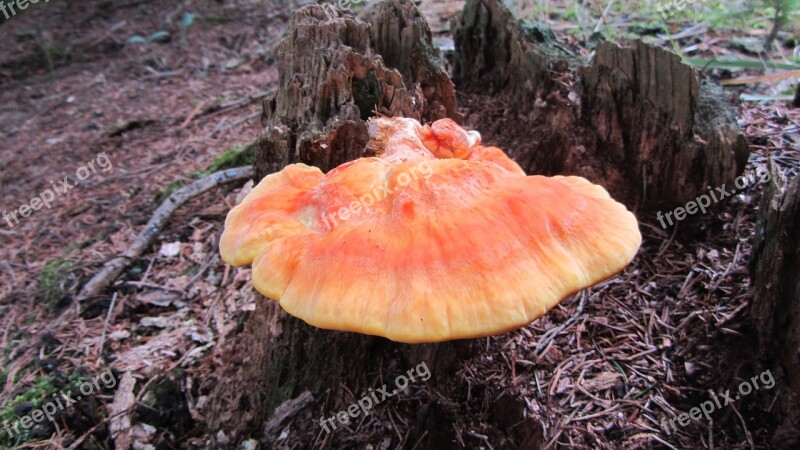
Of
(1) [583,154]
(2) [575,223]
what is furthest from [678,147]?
(2) [575,223]

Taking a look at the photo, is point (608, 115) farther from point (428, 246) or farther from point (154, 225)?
point (154, 225)

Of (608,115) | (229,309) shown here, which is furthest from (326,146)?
(608,115)

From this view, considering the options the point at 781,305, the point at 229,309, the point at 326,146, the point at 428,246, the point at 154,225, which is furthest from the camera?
the point at 154,225

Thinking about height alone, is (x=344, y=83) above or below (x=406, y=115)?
above

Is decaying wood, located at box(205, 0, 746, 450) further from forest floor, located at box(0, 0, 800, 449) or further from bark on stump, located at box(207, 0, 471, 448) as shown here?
forest floor, located at box(0, 0, 800, 449)

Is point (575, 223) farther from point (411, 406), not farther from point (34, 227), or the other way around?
point (34, 227)

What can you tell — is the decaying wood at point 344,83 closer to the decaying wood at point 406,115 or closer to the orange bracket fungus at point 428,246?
the decaying wood at point 406,115

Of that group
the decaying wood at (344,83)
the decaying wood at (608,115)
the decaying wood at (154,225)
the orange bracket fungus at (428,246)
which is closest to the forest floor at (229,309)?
the decaying wood at (154,225)
